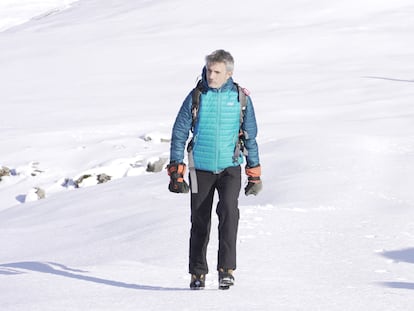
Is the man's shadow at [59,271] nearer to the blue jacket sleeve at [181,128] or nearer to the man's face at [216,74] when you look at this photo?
the blue jacket sleeve at [181,128]

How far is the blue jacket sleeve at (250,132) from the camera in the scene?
5.24 metres

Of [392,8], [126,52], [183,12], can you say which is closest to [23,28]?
[183,12]

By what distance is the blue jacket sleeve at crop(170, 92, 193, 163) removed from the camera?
5.14 m

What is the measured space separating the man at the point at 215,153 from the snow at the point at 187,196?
1.02 feet

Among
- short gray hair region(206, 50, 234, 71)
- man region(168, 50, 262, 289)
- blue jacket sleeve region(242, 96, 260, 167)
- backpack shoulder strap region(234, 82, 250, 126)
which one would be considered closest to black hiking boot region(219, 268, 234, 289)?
man region(168, 50, 262, 289)

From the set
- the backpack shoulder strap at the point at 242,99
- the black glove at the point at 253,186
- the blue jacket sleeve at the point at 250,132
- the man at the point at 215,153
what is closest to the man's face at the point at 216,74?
the man at the point at 215,153

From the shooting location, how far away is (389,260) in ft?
21.8

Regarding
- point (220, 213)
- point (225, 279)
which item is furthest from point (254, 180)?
point (225, 279)

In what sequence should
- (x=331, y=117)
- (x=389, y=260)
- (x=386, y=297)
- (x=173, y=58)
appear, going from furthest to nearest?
(x=173, y=58) → (x=331, y=117) → (x=389, y=260) → (x=386, y=297)

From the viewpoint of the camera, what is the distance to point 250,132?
5.28 metres

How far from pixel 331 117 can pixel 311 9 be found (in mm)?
25241

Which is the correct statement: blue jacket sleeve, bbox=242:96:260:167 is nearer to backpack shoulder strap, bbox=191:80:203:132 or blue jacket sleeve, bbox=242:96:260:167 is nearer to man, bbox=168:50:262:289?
man, bbox=168:50:262:289

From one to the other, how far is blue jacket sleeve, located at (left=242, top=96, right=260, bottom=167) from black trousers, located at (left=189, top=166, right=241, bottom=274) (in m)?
0.13

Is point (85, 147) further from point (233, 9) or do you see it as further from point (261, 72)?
point (233, 9)
